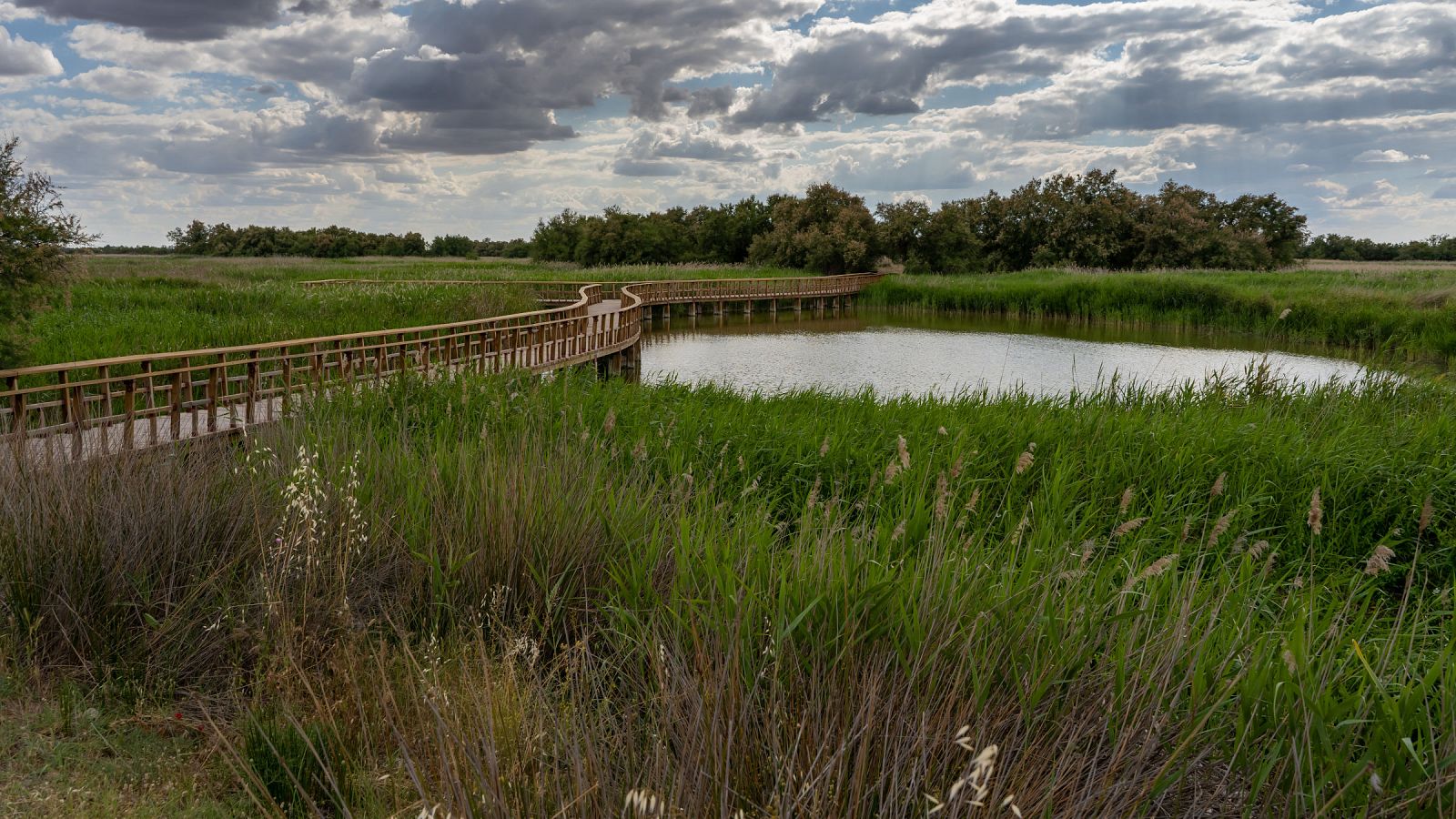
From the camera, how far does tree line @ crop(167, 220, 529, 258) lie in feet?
374

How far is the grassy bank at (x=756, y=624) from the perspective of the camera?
2631mm

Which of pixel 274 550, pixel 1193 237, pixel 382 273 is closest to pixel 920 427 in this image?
pixel 274 550

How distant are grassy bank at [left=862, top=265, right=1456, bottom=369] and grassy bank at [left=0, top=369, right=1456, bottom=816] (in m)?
16.0

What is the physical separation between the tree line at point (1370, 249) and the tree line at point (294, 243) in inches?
4200

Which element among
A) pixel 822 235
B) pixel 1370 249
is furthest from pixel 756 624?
pixel 1370 249

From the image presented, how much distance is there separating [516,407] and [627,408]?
225cm

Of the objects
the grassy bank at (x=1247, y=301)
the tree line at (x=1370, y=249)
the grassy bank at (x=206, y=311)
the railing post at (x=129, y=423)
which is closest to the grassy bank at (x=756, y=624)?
the railing post at (x=129, y=423)

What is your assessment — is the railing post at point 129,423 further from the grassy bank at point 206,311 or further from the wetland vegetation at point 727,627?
the grassy bank at point 206,311

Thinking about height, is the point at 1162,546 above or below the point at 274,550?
below

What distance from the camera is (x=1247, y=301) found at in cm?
3541

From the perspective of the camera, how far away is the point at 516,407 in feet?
31.6

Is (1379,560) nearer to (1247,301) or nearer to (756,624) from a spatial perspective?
(756,624)

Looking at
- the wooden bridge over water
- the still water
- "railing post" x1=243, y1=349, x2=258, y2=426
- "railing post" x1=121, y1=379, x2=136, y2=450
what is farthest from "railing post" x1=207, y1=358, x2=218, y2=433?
the still water

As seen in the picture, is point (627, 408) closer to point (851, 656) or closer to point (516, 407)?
point (516, 407)
